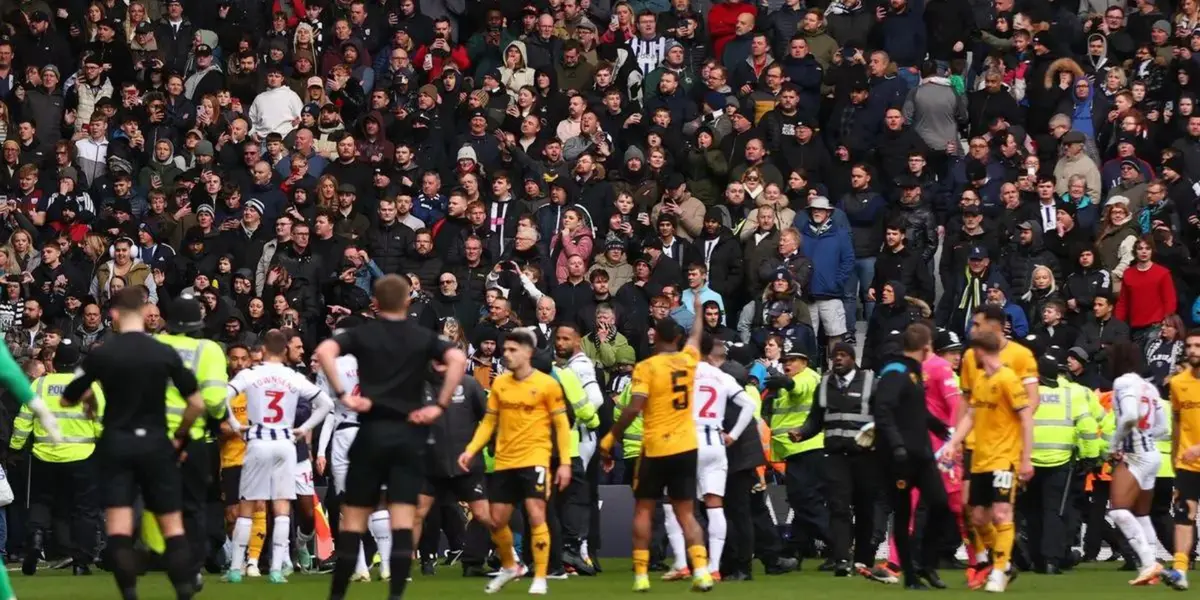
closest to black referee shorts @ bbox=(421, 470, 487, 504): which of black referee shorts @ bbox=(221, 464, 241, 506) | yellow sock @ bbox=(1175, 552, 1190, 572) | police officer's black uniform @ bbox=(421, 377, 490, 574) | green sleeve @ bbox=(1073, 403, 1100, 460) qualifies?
police officer's black uniform @ bbox=(421, 377, 490, 574)

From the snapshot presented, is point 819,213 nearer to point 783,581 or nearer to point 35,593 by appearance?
point 783,581

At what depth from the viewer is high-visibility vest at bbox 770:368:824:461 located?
1898 cm

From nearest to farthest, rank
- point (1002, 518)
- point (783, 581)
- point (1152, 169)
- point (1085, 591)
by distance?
point (1002, 518), point (1085, 591), point (783, 581), point (1152, 169)

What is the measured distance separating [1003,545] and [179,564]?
6.06 meters

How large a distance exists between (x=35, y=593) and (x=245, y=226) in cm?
831

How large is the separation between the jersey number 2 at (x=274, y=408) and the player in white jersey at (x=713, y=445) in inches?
131

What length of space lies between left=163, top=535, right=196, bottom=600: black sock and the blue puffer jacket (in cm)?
1148

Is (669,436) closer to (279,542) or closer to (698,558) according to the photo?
(698,558)

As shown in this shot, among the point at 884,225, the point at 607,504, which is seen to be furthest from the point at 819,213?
the point at 607,504

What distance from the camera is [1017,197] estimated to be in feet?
79.6

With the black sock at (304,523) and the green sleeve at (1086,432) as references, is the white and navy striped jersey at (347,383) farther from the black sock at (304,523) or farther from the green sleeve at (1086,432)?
the green sleeve at (1086,432)

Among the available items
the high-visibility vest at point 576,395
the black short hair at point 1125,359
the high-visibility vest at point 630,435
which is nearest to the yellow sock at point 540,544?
the high-visibility vest at point 576,395

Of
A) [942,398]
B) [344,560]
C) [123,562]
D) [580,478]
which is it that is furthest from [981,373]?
[123,562]

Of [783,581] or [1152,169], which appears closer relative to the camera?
[783,581]
